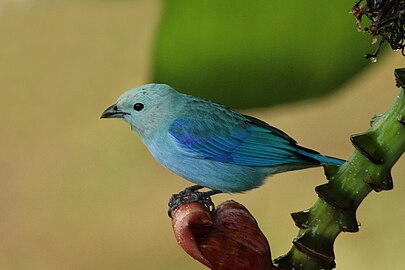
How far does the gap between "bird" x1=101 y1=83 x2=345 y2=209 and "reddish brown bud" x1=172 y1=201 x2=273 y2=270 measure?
0.17 m

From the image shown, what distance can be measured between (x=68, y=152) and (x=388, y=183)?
3.36 ft

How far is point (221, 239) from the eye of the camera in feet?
1.12

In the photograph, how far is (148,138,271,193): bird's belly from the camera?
0.54 meters

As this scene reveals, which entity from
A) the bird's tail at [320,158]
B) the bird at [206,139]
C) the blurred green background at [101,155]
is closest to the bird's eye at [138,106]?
the bird at [206,139]

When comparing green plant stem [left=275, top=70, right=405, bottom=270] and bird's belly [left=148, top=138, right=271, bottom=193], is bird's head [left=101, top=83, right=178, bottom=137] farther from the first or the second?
green plant stem [left=275, top=70, right=405, bottom=270]

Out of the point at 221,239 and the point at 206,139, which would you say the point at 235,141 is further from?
the point at 221,239

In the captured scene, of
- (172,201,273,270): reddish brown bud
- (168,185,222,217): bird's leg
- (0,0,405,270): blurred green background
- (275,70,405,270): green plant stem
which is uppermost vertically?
(275,70,405,270): green plant stem

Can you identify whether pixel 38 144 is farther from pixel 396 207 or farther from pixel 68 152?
pixel 396 207

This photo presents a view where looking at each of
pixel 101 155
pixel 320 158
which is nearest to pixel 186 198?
pixel 320 158

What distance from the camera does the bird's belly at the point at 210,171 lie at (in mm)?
536

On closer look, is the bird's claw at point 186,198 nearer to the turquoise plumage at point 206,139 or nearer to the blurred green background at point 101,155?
the turquoise plumage at point 206,139

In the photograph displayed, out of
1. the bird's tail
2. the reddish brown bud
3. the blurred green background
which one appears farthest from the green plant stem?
the blurred green background

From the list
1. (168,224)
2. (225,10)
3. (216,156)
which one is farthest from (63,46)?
(216,156)

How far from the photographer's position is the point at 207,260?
0.33 metres
